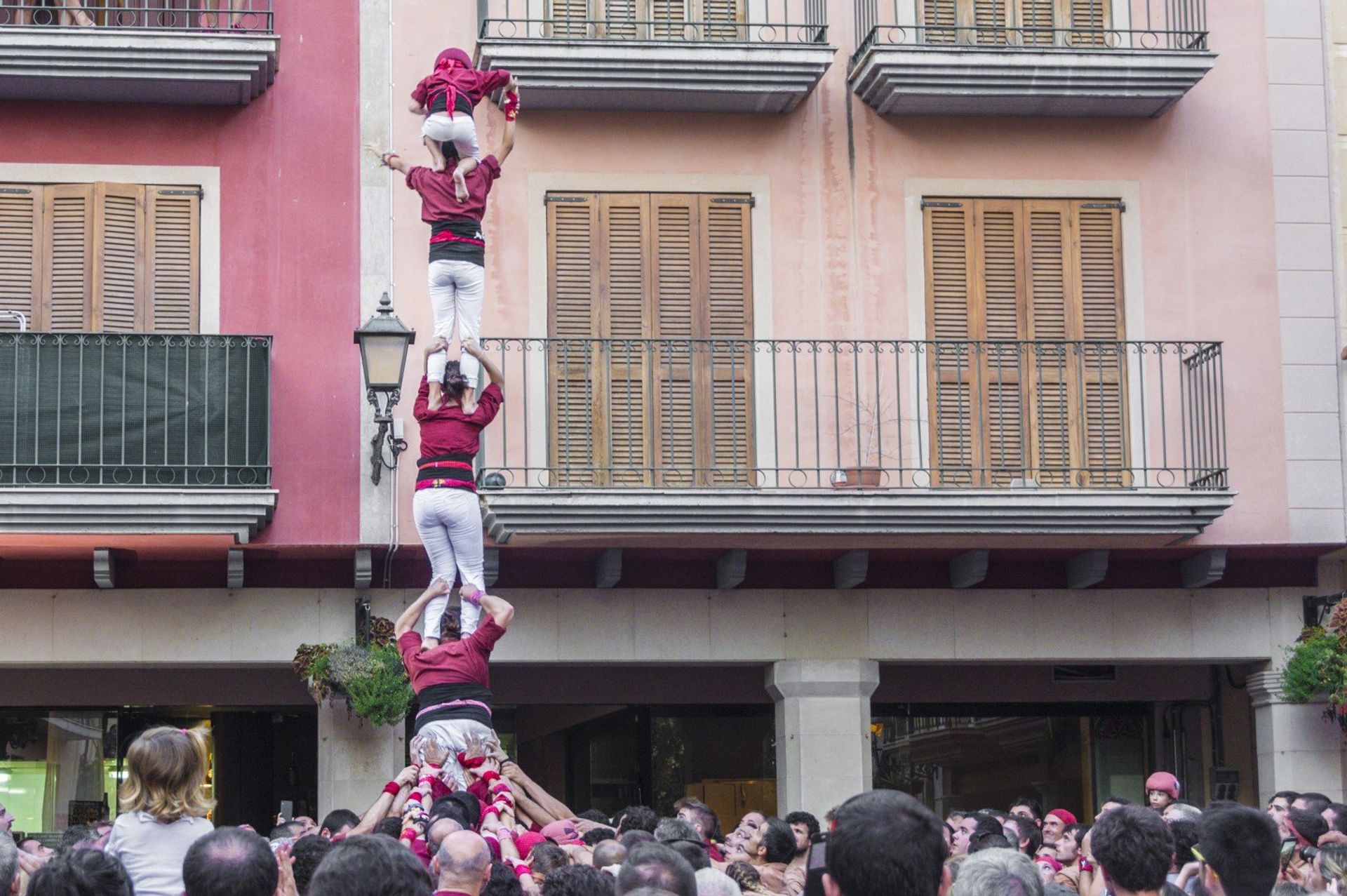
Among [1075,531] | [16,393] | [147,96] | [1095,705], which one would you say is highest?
[147,96]

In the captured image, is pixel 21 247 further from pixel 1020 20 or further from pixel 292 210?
pixel 1020 20

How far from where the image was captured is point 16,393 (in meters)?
15.3

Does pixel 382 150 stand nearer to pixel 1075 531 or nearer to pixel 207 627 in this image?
pixel 207 627

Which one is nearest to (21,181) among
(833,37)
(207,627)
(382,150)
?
(382,150)

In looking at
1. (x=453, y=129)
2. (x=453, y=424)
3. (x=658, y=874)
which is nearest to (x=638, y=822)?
(x=453, y=424)

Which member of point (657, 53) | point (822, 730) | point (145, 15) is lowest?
point (822, 730)

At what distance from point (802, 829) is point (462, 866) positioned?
5.62m

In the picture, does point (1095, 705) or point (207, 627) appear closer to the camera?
point (207, 627)

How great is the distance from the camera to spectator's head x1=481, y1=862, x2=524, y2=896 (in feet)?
21.8

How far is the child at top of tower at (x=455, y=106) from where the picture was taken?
12016mm

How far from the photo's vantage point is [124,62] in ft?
50.5

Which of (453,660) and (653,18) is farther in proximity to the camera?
(653,18)

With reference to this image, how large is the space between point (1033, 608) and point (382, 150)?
670 cm

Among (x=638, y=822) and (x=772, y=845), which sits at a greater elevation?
(x=638, y=822)
